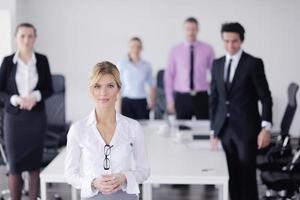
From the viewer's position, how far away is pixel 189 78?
20.7ft

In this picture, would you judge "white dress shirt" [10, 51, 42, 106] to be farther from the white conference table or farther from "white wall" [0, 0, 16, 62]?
"white wall" [0, 0, 16, 62]

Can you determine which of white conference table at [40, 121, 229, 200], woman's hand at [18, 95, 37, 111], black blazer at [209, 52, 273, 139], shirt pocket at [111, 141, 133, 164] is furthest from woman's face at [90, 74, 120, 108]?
woman's hand at [18, 95, 37, 111]

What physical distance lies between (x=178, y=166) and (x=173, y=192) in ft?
6.26

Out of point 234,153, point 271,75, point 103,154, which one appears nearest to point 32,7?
point 271,75

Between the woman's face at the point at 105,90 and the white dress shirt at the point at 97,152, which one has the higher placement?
the woman's face at the point at 105,90

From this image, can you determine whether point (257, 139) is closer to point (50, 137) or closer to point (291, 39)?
point (50, 137)

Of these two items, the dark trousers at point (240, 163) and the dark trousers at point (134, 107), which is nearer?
the dark trousers at point (240, 163)

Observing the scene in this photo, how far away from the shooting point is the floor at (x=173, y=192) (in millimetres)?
5484

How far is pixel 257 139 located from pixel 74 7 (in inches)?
173

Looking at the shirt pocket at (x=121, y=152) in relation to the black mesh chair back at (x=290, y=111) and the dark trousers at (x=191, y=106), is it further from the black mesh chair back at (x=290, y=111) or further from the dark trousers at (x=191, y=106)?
the dark trousers at (x=191, y=106)

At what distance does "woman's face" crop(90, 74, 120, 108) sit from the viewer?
2693 mm

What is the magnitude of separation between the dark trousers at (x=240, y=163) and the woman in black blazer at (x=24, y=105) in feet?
5.38

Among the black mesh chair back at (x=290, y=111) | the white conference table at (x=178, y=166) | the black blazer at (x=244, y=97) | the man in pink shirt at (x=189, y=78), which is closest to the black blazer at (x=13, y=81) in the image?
the white conference table at (x=178, y=166)

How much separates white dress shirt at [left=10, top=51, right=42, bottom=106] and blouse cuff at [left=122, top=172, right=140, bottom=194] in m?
2.06
